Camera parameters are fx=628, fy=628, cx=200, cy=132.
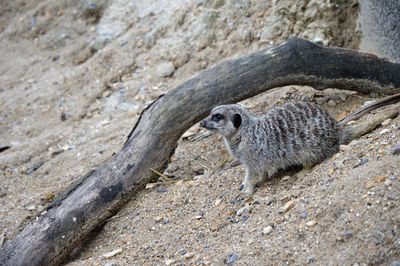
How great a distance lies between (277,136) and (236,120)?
296 millimetres

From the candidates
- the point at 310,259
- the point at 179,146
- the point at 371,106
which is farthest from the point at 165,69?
the point at 310,259

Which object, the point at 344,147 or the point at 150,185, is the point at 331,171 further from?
the point at 150,185

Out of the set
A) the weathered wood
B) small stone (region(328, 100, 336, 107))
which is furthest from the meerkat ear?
small stone (region(328, 100, 336, 107))

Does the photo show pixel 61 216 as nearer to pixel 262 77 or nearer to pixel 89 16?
pixel 262 77

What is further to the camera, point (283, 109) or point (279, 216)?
point (283, 109)

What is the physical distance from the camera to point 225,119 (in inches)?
156

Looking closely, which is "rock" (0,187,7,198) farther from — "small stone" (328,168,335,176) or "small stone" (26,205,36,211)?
"small stone" (328,168,335,176)

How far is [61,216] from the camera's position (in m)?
3.80

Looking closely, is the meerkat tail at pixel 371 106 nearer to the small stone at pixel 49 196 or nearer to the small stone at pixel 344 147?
the small stone at pixel 344 147

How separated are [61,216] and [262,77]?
157 centimetres

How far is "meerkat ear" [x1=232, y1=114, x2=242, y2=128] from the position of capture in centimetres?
393

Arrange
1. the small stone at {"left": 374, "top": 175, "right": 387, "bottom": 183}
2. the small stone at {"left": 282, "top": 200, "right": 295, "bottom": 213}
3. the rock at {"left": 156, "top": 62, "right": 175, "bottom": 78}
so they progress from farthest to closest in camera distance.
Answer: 1. the rock at {"left": 156, "top": 62, "right": 175, "bottom": 78}
2. the small stone at {"left": 282, "top": 200, "right": 295, "bottom": 213}
3. the small stone at {"left": 374, "top": 175, "right": 387, "bottom": 183}

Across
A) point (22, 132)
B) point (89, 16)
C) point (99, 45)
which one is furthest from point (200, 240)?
point (89, 16)

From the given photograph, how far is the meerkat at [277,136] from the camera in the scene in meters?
3.71
